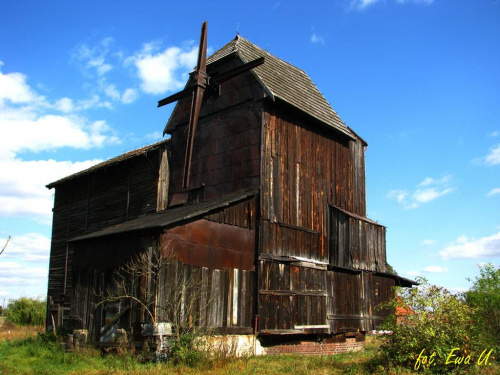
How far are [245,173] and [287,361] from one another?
6.45 m

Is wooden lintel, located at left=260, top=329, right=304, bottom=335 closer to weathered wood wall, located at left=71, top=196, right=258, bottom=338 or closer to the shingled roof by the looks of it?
weathered wood wall, located at left=71, top=196, right=258, bottom=338

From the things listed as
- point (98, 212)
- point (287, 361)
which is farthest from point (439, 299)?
point (98, 212)

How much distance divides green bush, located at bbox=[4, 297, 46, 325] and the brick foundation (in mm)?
21342

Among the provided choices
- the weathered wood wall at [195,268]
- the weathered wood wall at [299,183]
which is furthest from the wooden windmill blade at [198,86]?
the weathered wood wall at [195,268]

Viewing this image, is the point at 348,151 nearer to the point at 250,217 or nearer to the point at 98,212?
the point at 250,217

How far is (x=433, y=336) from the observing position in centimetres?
1259

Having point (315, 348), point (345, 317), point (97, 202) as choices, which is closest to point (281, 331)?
point (315, 348)

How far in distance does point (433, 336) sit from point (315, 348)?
6.68m

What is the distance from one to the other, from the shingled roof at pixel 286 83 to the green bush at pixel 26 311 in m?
21.9

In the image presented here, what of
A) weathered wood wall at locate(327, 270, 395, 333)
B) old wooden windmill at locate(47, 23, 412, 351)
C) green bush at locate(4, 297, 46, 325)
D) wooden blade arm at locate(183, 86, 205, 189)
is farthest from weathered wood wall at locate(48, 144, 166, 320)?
green bush at locate(4, 297, 46, 325)

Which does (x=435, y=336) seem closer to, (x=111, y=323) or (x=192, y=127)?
(x=111, y=323)

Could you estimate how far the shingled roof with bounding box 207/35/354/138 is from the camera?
1880 centimetres

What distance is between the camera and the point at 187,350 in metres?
12.8

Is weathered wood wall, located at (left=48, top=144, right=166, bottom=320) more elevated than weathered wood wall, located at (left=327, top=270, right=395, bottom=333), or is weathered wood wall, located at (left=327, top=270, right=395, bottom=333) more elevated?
weathered wood wall, located at (left=48, top=144, right=166, bottom=320)
